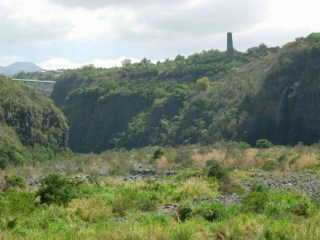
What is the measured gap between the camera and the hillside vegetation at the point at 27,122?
6825 cm

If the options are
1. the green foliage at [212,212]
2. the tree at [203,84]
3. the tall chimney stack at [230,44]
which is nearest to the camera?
the green foliage at [212,212]

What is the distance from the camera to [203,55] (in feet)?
404

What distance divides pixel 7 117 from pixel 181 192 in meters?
49.3

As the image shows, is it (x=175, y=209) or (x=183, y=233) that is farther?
(x=175, y=209)

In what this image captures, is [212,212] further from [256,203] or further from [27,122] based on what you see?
[27,122]

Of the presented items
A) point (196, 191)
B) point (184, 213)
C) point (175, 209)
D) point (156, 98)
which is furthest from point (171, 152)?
point (156, 98)

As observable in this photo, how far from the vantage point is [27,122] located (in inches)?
2827

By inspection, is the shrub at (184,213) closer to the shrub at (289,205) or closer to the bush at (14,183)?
the shrub at (289,205)

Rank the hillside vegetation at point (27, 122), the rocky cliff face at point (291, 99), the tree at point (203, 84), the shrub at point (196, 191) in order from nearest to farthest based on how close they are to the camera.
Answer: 1. the shrub at point (196, 191)
2. the rocky cliff face at point (291, 99)
3. the hillside vegetation at point (27, 122)
4. the tree at point (203, 84)

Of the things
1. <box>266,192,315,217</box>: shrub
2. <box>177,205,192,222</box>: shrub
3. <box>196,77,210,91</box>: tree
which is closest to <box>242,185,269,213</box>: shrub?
<box>266,192,315,217</box>: shrub

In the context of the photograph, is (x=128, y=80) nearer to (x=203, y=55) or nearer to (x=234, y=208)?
(x=203, y=55)

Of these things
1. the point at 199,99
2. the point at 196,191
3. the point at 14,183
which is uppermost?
the point at 196,191

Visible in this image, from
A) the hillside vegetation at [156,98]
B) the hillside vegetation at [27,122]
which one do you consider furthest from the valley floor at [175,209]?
the hillside vegetation at [156,98]

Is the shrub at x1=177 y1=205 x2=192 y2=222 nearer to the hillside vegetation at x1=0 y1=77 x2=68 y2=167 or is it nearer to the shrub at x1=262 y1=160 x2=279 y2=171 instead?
the shrub at x1=262 y1=160 x2=279 y2=171
